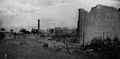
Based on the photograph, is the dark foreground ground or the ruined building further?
the ruined building

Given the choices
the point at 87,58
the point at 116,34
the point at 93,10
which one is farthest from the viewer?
the point at 93,10

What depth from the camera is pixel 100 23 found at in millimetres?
12289

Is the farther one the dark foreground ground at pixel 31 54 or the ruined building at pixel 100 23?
the ruined building at pixel 100 23

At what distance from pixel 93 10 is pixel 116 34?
269 centimetres

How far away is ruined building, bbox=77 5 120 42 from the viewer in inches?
475

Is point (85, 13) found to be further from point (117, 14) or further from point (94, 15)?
point (117, 14)

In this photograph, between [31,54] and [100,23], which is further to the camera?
[100,23]

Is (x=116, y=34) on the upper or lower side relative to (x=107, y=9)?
lower

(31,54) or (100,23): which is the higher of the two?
(100,23)

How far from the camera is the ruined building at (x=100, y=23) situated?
12.1 meters

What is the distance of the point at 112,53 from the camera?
361 inches

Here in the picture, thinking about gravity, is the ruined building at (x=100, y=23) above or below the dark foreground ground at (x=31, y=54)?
above

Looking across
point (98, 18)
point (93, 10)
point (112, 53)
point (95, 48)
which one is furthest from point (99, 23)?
point (112, 53)

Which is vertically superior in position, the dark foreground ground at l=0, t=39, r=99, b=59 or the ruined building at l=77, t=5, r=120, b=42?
the ruined building at l=77, t=5, r=120, b=42
